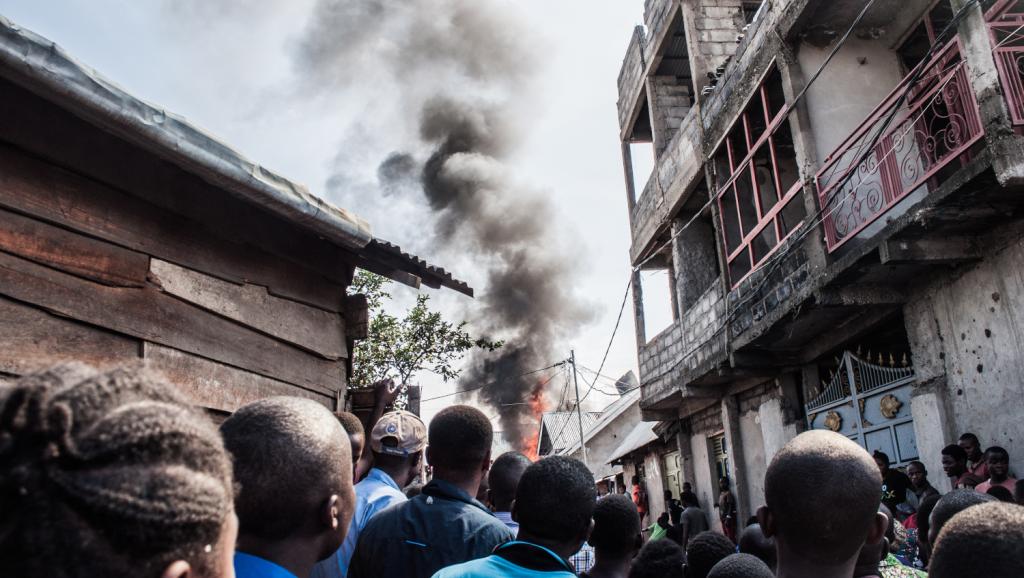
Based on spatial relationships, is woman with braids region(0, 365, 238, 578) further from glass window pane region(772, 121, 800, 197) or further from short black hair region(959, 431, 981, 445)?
glass window pane region(772, 121, 800, 197)

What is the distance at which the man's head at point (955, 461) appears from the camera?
5820mm

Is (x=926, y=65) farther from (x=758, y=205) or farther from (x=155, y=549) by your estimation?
(x=155, y=549)

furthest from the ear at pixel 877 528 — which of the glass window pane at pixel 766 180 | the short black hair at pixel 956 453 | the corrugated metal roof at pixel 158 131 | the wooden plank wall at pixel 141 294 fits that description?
the glass window pane at pixel 766 180

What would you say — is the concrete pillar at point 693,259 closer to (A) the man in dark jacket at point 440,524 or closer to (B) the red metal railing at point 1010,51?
(B) the red metal railing at point 1010,51

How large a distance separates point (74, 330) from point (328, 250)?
1.95 m

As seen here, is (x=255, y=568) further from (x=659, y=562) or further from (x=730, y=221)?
(x=730, y=221)

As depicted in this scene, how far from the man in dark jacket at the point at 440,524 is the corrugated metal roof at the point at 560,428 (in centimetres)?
3212

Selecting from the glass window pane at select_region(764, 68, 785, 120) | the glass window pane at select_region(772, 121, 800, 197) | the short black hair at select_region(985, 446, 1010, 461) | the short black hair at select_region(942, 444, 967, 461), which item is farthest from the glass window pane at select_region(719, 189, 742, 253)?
the short black hair at select_region(985, 446, 1010, 461)

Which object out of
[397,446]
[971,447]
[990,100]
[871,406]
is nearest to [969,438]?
[971,447]

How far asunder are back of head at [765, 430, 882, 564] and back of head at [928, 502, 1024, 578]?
0.39 metres

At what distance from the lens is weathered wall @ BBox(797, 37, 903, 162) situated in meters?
8.76

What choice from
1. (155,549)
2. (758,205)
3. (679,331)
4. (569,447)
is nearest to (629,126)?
(679,331)

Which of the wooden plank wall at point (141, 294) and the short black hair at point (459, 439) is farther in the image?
the wooden plank wall at point (141, 294)

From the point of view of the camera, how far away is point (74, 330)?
2.91 meters
